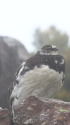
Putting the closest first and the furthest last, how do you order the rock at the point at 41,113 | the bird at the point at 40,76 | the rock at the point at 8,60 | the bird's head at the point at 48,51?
the rock at the point at 41,113, the bird at the point at 40,76, the bird's head at the point at 48,51, the rock at the point at 8,60

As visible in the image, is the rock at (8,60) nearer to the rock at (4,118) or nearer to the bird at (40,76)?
the bird at (40,76)

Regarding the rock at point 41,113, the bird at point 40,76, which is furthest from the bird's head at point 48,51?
the rock at point 41,113

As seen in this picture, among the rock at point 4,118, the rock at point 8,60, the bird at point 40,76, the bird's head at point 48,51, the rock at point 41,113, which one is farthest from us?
the rock at point 8,60

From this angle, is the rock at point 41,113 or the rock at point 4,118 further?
the rock at point 4,118

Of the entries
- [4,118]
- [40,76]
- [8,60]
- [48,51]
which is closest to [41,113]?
[4,118]

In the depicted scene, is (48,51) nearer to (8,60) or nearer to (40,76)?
(40,76)

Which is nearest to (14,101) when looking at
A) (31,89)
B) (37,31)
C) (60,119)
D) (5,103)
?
(31,89)

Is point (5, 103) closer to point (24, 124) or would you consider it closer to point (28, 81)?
point (28, 81)

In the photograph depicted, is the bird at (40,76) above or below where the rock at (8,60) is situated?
below
